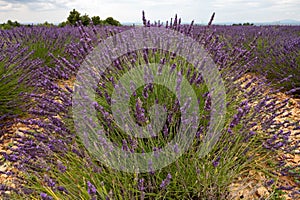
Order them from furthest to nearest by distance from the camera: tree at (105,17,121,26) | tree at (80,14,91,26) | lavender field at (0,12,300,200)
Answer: tree at (105,17,121,26)
tree at (80,14,91,26)
lavender field at (0,12,300,200)

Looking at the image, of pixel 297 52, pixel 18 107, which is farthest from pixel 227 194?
pixel 297 52

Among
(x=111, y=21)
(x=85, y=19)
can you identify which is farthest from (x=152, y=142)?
(x=111, y=21)

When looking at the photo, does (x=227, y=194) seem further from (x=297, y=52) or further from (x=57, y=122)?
(x=297, y=52)

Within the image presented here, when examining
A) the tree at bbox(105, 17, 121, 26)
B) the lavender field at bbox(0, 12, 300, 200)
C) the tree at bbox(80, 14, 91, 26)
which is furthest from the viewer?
the tree at bbox(105, 17, 121, 26)

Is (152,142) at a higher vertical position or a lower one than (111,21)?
lower

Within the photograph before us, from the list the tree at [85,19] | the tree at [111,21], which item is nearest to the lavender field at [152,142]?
the tree at [85,19]

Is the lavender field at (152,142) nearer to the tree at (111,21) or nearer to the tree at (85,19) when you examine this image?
the tree at (85,19)

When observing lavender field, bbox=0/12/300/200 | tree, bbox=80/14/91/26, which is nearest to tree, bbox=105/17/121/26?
tree, bbox=80/14/91/26

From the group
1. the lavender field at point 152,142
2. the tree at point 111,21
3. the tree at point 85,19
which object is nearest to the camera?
the lavender field at point 152,142

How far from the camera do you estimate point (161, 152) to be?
5.47 ft

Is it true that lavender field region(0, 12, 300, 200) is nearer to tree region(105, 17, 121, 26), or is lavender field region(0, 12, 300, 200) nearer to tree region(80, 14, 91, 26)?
tree region(80, 14, 91, 26)

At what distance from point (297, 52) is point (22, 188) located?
4611 millimetres

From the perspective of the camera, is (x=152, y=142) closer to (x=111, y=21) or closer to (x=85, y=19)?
(x=85, y=19)

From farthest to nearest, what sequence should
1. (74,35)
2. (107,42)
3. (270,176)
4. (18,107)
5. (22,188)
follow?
(74,35) < (18,107) < (107,42) < (270,176) < (22,188)
